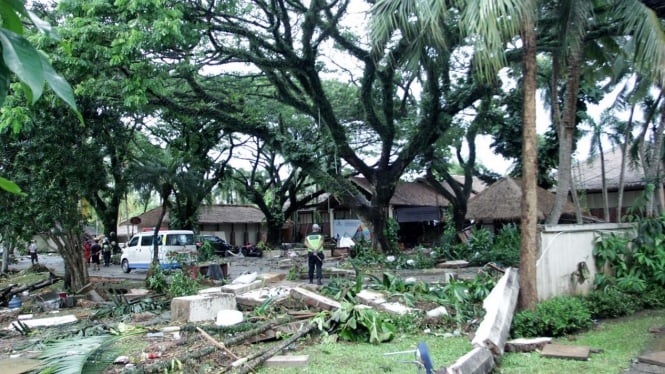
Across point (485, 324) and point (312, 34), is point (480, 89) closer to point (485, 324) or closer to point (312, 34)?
point (312, 34)

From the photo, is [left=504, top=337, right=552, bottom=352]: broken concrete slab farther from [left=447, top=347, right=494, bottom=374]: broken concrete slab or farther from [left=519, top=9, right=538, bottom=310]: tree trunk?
[left=519, top=9, right=538, bottom=310]: tree trunk

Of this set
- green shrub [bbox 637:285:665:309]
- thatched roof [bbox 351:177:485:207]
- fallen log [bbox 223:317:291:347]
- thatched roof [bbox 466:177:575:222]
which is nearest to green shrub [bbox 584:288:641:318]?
green shrub [bbox 637:285:665:309]

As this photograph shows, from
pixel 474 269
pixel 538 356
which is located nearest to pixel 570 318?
pixel 538 356

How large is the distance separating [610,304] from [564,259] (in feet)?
3.36

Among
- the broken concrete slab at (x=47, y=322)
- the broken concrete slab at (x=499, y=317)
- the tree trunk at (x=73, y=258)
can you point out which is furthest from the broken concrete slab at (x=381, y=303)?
the tree trunk at (x=73, y=258)

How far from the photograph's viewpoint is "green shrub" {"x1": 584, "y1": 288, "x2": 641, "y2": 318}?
858 cm

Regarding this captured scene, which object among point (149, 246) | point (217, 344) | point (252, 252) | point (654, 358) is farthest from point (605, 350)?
point (252, 252)

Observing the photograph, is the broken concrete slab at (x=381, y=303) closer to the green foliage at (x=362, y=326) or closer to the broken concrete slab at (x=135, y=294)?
the green foliage at (x=362, y=326)

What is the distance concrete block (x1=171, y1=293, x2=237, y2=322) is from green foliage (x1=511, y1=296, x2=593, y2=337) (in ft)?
16.5

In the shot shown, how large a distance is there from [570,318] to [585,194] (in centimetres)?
1595

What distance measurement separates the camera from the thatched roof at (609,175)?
2042 centimetres

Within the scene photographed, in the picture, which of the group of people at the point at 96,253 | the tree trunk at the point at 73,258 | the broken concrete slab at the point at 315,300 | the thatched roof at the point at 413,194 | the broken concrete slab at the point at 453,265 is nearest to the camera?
the broken concrete slab at the point at 315,300

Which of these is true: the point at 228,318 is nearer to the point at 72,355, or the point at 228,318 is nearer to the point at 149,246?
the point at 72,355

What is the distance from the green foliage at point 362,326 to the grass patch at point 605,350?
1.82 m
